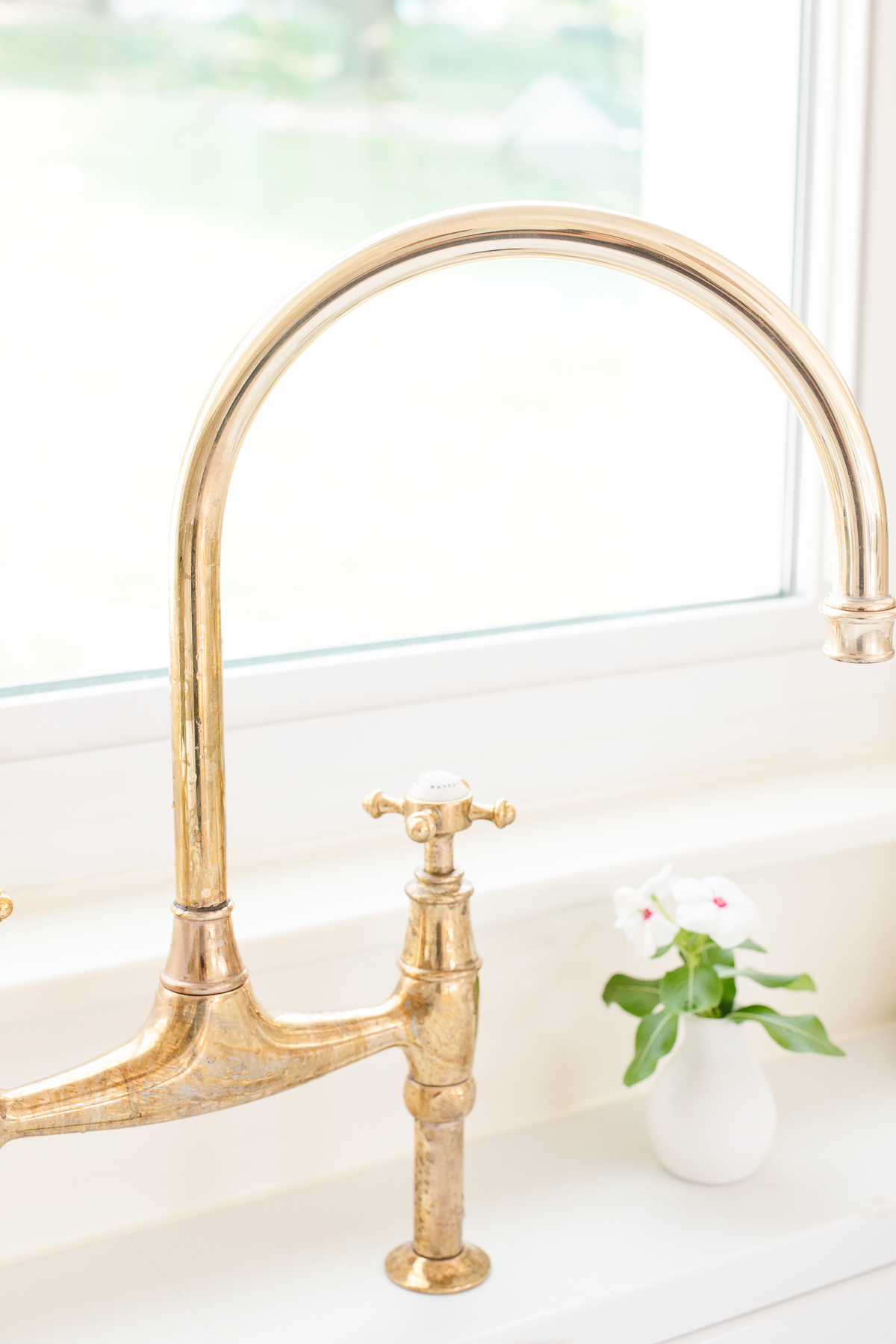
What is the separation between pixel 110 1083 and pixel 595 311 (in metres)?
0.70

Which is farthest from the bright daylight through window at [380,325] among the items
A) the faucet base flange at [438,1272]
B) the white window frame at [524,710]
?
the faucet base flange at [438,1272]

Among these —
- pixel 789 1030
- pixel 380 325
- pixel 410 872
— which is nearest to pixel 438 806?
pixel 410 872

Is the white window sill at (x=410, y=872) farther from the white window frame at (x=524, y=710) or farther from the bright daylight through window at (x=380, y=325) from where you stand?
the bright daylight through window at (x=380, y=325)

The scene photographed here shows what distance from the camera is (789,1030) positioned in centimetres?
79

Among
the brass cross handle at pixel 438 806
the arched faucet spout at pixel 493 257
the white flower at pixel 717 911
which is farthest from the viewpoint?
the white flower at pixel 717 911

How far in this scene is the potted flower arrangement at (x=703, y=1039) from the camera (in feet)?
2.53

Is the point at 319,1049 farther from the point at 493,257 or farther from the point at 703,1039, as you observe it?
the point at 493,257

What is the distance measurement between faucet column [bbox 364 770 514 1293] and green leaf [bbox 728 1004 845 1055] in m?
0.20

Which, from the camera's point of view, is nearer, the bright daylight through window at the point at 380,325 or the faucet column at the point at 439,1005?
the faucet column at the point at 439,1005

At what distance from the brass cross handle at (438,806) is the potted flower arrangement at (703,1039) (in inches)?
7.0

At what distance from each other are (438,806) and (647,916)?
205 mm

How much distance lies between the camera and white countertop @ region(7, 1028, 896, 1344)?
2.21 feet

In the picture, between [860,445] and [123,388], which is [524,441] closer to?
[123,388]

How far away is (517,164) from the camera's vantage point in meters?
0.99
